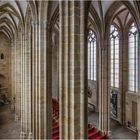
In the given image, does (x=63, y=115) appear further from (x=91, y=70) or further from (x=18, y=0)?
(x=91, y=70)

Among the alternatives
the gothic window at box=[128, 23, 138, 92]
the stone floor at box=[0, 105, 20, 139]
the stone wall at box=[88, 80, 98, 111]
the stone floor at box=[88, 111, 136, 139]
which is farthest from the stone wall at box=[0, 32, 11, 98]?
the gothic window at box=[128, 23, 138, 92]

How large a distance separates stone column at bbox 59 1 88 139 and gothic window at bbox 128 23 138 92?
973cm

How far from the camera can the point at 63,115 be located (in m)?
6.94

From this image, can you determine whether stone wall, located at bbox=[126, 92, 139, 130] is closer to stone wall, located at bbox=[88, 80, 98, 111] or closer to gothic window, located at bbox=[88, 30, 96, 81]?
stone wall, located at bbox=[88, 80, 98, 111]

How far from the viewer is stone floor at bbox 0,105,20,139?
14.3 meters

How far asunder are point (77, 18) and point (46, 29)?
13.5ft

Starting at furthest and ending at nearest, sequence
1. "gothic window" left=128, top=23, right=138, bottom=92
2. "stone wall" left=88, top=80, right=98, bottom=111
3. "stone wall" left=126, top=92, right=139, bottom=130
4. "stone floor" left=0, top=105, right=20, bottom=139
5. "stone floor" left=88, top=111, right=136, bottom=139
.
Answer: "stone wall" left=88, top=80, right=98, bottom=111, "stone wall" left=126, top=92, right=139, bottom=130, "gothic window" left=128, top=23, right=138, bottom=92, "stone floor" left=0, top=105, right=20, bottom=139, "stone floor" left=88, top=111, right=136, bottom=139

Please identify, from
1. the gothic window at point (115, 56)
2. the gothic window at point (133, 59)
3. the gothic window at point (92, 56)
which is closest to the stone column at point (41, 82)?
the gothic window at point (133, 59)

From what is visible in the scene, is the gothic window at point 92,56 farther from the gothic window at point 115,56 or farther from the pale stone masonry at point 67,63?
the gothic window at point 115,56

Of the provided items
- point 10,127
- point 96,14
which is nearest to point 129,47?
point 96,14

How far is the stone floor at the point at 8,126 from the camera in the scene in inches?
561

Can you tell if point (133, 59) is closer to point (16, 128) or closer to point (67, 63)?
point (67, 63)

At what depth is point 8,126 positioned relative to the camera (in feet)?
53.3

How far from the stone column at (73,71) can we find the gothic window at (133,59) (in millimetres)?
9728
